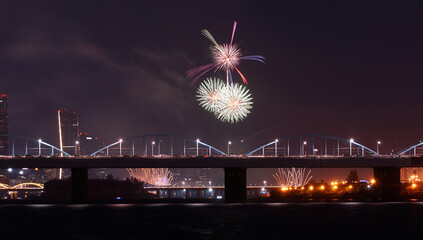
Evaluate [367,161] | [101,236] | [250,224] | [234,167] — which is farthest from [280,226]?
[367,161]

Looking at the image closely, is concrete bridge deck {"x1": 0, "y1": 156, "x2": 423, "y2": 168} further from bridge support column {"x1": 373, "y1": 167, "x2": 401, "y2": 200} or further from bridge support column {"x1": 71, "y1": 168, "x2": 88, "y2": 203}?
bridge support column {"x1": 373, "y1": 167, "x2": 401, "y2": 200}

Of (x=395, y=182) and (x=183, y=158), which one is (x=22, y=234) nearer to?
(x=183, y=158)

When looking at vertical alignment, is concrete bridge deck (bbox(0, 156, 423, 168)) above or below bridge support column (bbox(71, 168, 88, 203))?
above

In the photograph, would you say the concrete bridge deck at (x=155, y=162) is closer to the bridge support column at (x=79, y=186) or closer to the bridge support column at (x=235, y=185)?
the bridge support column at (x=235, y=185)

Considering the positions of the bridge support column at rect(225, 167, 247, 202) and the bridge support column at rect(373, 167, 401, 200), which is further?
the bridge support column at rect(373, 167, 401, 200)

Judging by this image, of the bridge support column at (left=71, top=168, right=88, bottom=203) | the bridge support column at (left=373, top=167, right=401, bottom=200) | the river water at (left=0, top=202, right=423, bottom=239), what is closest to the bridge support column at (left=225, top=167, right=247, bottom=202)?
the bridge support column at (left=71, top=168, right=88, bottom=203)

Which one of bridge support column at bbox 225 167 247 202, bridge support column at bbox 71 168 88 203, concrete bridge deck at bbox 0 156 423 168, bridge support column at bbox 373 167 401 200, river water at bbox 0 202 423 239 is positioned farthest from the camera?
bridge support column at bbox 373 167 401 200
